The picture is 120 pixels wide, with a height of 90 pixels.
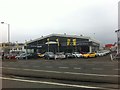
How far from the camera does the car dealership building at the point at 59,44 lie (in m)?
102

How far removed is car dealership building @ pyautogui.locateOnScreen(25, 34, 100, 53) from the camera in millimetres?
102125

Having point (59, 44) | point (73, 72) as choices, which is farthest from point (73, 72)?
point (59, 44)

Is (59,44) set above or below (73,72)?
above

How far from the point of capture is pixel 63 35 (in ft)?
362

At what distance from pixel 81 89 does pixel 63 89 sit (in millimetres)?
806

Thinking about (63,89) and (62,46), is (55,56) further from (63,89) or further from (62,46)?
(63,89)

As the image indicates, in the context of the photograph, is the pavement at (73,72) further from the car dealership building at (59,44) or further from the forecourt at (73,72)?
the car dealership building at (59,44)

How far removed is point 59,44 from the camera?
102875mm

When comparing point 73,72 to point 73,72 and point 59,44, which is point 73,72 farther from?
point 59,44

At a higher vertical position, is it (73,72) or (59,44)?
(59,44)

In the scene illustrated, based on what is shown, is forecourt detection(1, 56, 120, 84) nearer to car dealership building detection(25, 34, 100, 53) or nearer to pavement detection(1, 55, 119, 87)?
pavement detection(1, 55, 119, 87)

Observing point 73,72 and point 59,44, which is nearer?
point 73,72

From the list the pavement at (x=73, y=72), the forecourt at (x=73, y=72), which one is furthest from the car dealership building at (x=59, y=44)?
the pavement at (x=73, y=72)

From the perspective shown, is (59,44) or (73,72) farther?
(59,44)
